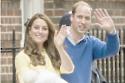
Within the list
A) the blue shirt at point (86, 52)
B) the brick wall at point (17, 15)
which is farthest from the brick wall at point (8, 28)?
the blue shirt at point (86, 52)

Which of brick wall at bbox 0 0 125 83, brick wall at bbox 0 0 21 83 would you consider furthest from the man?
brick wall at bbox 0 0 21 83

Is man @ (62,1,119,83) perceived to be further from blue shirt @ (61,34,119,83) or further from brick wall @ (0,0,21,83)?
brick wall @ (0,0,21,83)

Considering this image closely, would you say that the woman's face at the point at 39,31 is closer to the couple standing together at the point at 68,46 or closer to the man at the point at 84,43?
the couple standing together at the point at 68,46

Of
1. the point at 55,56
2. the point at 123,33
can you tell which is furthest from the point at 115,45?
the point at 123,33

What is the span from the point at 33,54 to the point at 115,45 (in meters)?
0.69

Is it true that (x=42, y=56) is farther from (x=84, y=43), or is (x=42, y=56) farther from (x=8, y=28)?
(x=8, y=28)

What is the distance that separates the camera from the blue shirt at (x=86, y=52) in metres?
4.66

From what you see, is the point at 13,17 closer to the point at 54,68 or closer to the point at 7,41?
the point at 7,41

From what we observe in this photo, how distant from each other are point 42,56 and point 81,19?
448 millimetres

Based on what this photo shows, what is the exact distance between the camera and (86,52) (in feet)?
15.6

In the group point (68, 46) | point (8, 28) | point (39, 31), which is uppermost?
point (39, 31)

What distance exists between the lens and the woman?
437cm

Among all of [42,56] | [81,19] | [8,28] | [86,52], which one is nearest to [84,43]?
[86,52]

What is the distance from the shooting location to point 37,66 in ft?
14.5
